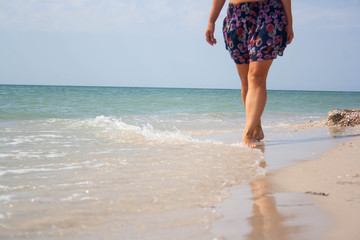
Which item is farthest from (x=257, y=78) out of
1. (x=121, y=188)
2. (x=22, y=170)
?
(x=22, y=170)

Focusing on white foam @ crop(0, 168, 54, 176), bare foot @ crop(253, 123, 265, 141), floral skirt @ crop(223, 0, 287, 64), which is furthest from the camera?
bare foot @ crop(253, 123, 265, 141)

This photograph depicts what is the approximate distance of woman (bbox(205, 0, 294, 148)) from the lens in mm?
3092

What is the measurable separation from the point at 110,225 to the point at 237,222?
47 cm

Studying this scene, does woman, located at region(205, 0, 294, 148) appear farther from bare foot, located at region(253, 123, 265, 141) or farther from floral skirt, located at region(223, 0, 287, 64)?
bare foot, located at region(253, 123, 265, 141)

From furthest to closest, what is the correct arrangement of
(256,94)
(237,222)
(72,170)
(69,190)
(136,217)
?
1. (256,94)
2. (72,170)
3. (69,190)
4. (136,217)
5. (237,222)

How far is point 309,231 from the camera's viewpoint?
1120mm

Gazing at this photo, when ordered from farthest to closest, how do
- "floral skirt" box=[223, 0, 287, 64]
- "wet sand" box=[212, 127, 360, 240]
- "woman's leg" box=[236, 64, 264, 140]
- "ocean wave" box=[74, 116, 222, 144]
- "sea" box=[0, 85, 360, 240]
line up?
"ocean wave" box=[74, 116, 222, 144]
"woman's leg" box=[236, 64, 264, 140]
"floral skirt" box=[223, 0, 287, 64]
"sea" box=[0, 85, 360, 240]
"wet sand" box=[212, 127, 360, 240]

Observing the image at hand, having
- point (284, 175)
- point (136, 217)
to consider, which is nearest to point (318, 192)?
point (284, 175)

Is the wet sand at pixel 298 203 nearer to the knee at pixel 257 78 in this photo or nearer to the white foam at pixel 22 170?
the knee at pixel 257 78

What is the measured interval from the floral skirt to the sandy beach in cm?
107

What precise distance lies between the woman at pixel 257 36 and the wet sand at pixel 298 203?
0.88m

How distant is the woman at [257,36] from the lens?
3092 mm

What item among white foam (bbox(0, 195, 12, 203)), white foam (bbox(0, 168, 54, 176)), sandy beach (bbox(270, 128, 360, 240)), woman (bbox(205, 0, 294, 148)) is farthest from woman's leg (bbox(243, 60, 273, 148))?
white foam (bbox(0, 195, 12, 203))

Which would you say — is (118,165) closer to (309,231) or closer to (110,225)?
(110,225)
